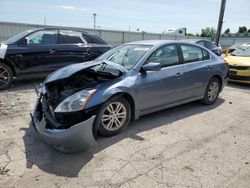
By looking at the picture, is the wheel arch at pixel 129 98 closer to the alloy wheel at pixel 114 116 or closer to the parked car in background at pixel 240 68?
the alloy wheel at pixel 114 116

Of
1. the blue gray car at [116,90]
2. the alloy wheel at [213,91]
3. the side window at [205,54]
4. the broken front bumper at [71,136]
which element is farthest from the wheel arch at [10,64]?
the alloy wheel at [213,91]

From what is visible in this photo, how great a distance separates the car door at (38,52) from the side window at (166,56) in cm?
372

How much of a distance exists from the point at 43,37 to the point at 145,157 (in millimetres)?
5165

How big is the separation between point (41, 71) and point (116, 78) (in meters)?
3.79

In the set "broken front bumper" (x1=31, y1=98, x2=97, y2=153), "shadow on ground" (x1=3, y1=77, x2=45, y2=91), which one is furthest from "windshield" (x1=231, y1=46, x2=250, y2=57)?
"broken front bumper" (x1=31, y1=98, x2=97, y2=153)

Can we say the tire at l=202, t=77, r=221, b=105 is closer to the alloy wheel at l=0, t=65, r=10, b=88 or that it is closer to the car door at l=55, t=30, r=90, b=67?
the car door at l=55, t=30, r=90, b=67

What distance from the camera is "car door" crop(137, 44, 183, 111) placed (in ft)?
12.8

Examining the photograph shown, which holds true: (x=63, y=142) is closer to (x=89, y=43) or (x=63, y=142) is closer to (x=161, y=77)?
(x=161, y=77)

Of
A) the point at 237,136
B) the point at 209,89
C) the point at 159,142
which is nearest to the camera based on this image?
the point at 159,142

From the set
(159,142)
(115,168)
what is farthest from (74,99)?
(159,142)

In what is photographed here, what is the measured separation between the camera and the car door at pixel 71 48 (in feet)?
22.7

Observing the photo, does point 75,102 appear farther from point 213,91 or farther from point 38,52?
point 38,52

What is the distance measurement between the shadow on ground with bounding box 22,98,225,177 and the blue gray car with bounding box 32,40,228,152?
15 cm

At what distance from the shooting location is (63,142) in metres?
2.86
